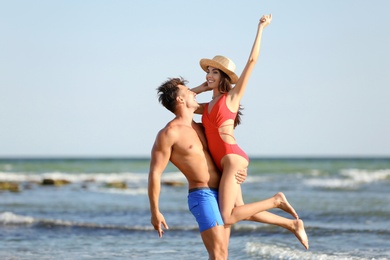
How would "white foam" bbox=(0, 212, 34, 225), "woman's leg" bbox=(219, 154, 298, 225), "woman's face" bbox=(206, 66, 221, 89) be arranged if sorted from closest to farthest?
"woman's leg" bbox=(219, 154, 298, 225) < "woman's face" bbox=(206, 66, 221, 89) < "white foam" bbox=(0, 212, 34, 225)

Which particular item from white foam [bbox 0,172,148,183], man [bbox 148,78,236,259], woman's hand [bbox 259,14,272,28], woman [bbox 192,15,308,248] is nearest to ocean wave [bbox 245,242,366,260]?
woman [bbox 192,15,308,248]

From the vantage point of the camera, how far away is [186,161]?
21.2 ft

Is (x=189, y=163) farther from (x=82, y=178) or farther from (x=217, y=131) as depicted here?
(x=82, y=178)

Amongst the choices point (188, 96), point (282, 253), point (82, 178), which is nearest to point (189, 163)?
point (188, 96)

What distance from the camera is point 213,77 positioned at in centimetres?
665

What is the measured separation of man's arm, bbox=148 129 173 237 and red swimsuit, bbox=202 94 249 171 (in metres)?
0.41

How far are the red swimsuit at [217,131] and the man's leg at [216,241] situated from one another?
0.59 meters

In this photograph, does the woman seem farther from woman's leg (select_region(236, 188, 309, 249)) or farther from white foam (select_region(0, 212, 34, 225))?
white foam (select_region(0, 212, 34, 225))

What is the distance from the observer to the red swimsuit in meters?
6.46

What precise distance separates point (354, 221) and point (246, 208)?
375 inches

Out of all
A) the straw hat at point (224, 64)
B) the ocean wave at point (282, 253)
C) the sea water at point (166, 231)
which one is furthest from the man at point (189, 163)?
the ocean wave at point (282, 253)

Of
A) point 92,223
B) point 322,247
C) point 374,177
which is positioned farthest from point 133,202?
point 374,177

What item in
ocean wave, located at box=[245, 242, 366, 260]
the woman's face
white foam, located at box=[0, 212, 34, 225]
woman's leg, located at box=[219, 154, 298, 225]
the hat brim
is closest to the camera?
woman's leg, located at box=[219, 154, 298, 225]

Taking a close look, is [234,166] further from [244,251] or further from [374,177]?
[374,177]
